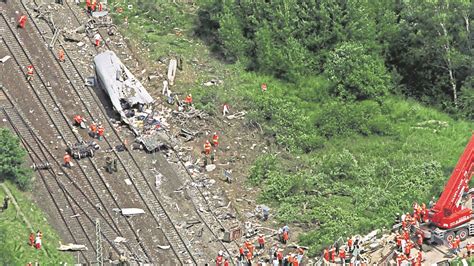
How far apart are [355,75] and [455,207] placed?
13779 mm

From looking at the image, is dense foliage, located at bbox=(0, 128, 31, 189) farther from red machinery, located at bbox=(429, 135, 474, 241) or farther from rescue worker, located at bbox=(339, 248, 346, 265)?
red machinery, located at bbox=(429, 135, 474, 241)

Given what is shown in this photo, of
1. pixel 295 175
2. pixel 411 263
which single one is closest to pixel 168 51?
pixel 295 175

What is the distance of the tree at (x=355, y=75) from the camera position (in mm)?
69688

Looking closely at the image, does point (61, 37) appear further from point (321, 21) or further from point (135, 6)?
point (321, 21)

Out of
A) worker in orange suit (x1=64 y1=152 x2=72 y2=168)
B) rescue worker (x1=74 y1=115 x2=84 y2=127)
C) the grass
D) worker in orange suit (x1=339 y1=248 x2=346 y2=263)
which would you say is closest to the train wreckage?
rescue worker (x1=74 y1=115 x2=84 y2=127)

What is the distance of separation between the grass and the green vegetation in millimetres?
10996

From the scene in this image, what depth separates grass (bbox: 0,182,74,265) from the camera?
56.1 metres

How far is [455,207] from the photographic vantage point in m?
58.1

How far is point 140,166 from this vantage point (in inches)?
2532

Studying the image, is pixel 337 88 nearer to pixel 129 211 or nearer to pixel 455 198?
pixel 455 198

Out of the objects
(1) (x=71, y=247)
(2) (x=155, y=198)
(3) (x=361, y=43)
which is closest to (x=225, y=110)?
(2) (x=155, y=198)

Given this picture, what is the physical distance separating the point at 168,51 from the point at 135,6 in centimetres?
528

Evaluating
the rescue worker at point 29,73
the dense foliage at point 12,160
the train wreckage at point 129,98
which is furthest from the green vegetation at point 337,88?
the dense foliage at point 12,160

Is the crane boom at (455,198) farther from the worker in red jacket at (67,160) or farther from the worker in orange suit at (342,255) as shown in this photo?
the worker in red jacket at (67,160)
